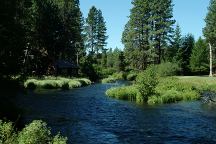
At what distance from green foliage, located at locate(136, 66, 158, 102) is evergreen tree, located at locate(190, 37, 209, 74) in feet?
172

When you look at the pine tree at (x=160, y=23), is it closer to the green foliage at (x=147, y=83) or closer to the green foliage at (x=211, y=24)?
the green foliage at (x=211, y=24)

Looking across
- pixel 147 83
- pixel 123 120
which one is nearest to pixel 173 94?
pixel 147 83

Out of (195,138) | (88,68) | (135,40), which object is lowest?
(195,138)

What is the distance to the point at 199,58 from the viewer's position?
91438 mm

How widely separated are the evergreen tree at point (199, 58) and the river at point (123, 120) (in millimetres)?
52229

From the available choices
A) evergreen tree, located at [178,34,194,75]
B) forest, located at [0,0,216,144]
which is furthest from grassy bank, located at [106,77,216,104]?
evergreen tree, located at [178,34,194,75]

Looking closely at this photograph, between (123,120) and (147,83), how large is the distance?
11.2m

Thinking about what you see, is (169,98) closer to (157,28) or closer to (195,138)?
(195,138)

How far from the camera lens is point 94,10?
393 feet

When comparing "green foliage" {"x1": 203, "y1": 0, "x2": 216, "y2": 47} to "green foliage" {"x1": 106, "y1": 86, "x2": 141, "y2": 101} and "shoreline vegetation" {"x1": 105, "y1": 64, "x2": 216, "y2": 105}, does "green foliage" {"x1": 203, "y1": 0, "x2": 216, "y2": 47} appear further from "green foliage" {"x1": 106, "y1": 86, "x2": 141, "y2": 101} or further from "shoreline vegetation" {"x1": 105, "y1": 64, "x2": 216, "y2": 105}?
"green foliage" {"x1": 106, "y1": 86, "x2": 141, "y2": 101}

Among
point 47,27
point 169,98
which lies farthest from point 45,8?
point 169,98

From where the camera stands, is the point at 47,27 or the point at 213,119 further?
the point at 47,27

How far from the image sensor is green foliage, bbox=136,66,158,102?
39375mm

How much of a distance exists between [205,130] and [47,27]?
2091 inches
